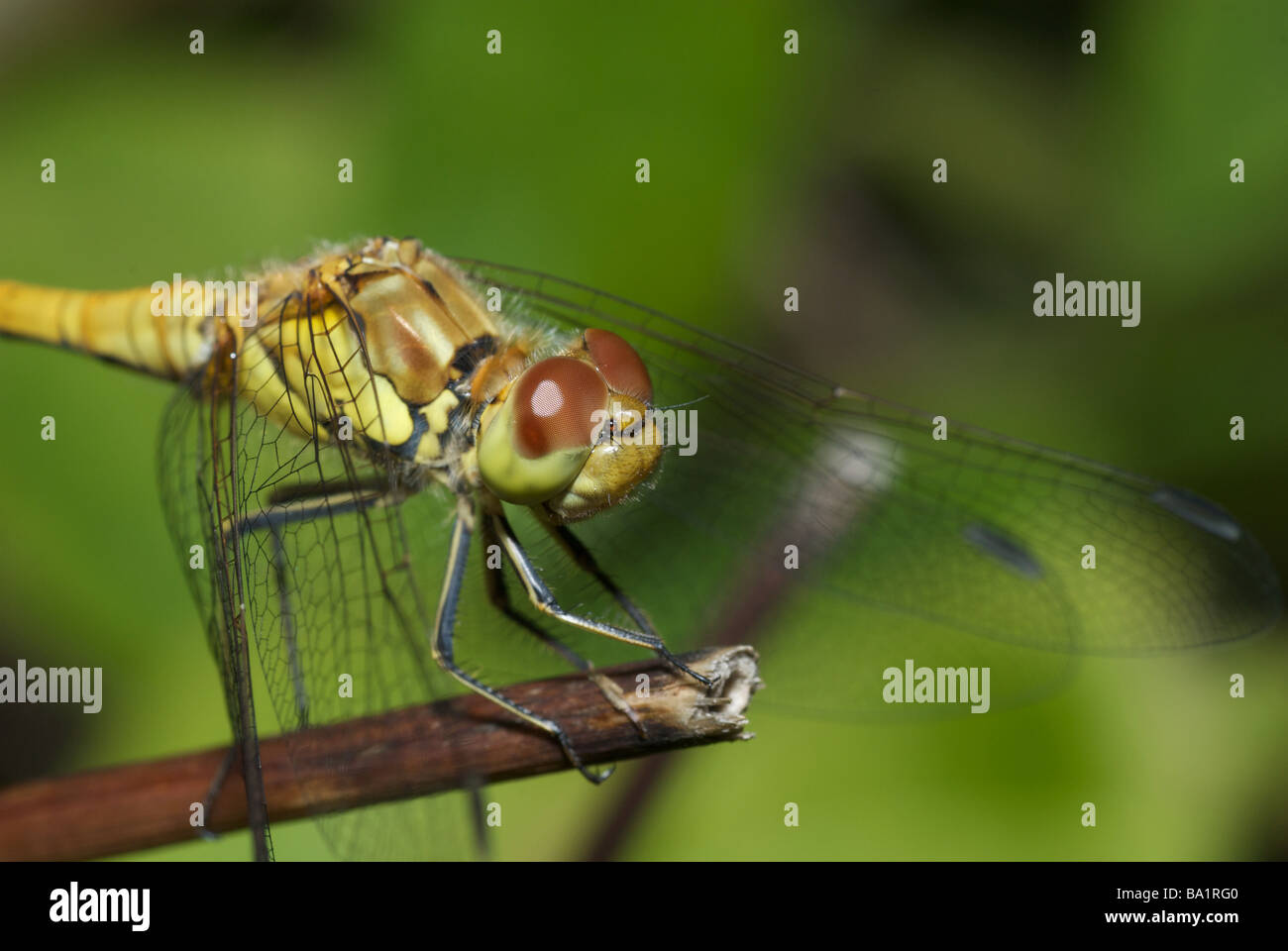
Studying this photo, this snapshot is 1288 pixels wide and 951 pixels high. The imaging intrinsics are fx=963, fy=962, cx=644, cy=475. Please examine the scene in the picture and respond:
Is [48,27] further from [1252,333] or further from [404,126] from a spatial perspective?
[1252,333]

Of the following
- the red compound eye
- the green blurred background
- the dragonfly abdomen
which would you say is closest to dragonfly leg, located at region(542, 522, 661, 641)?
the red compound eye

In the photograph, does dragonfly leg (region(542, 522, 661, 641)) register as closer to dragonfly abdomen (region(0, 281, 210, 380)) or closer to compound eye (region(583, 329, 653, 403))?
compound eye (region(583, 329, 653, 403))

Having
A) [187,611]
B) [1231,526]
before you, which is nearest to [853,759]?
[1231,526]

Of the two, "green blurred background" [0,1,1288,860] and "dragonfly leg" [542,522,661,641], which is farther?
"green blurred background" [0,1,1288,860]

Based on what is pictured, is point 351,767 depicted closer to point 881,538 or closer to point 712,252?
point 881,538

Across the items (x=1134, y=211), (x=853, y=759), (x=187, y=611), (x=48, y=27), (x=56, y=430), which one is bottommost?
(x=853, y=759)

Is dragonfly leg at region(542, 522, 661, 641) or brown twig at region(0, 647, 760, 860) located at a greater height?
dragonfly leg at region(542, 522, 661, 641)
